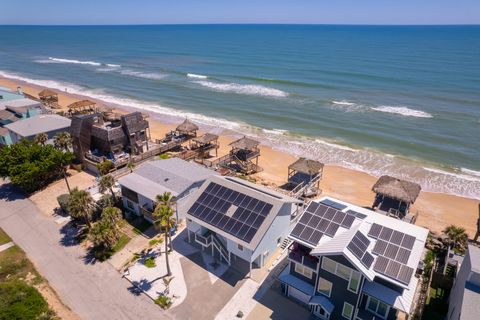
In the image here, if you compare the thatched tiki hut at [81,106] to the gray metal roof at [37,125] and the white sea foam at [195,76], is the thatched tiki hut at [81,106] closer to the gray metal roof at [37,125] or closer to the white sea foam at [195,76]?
the gray metal roof at [37,125]

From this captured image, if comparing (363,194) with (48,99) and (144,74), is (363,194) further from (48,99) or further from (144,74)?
(144,74)

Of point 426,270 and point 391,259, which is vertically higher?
point 391,259

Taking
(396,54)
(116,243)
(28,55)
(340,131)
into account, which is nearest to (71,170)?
(116,243)

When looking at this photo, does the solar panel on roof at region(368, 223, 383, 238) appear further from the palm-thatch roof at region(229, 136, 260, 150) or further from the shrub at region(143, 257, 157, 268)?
the palm-thatch roof at region(229, 136, 260, 150)

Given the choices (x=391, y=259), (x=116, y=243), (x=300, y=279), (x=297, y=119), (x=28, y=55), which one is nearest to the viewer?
(x=391, y=259)

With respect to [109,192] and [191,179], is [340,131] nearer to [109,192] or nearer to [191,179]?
[191,179]

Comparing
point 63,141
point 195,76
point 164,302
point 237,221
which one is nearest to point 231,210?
point 237,221
